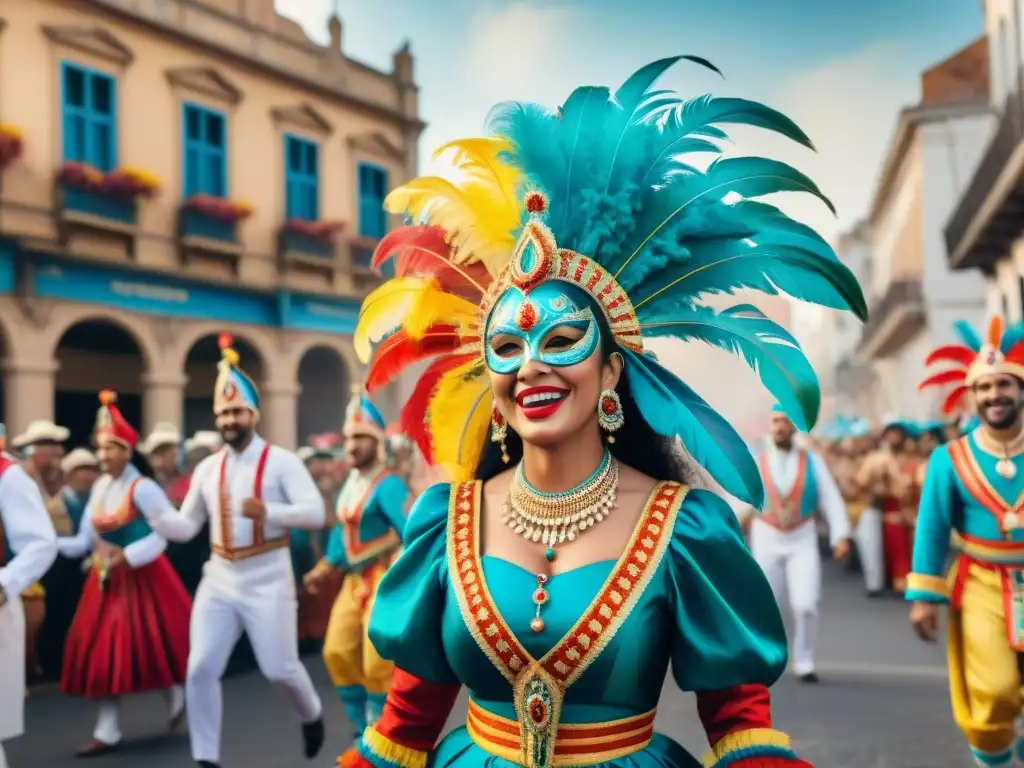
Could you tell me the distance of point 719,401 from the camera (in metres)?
3.05

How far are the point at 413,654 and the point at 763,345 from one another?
118 cm

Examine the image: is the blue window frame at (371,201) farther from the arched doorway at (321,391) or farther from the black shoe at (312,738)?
the black shoe at (312,738)

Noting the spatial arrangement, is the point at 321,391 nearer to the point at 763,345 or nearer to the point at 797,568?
the point at 797,568

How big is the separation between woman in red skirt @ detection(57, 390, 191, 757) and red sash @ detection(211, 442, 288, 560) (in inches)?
32.7

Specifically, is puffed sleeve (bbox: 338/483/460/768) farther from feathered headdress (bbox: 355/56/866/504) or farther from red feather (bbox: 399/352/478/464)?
feathered headdress (bbox: 355/56/866/504)

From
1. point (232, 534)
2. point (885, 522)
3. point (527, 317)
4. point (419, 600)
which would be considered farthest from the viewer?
point (885, 522)

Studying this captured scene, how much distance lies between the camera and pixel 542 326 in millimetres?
2697

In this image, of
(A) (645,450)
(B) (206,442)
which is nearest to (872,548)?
(B) (206,442)

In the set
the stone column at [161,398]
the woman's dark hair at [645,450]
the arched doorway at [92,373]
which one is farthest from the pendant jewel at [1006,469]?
the arched doorway at [92,373]

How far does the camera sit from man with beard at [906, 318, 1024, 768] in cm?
514

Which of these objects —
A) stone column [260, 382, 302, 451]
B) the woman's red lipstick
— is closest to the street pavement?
the woman's red lipstick

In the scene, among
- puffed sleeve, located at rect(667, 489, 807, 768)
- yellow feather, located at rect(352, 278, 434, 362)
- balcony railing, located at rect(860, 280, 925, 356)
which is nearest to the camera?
puffed sleeve, located at rect(667, 489, 807, 768)

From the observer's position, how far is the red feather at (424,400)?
10.3ft

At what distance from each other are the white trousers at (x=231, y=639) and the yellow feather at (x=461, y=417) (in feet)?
11.2
